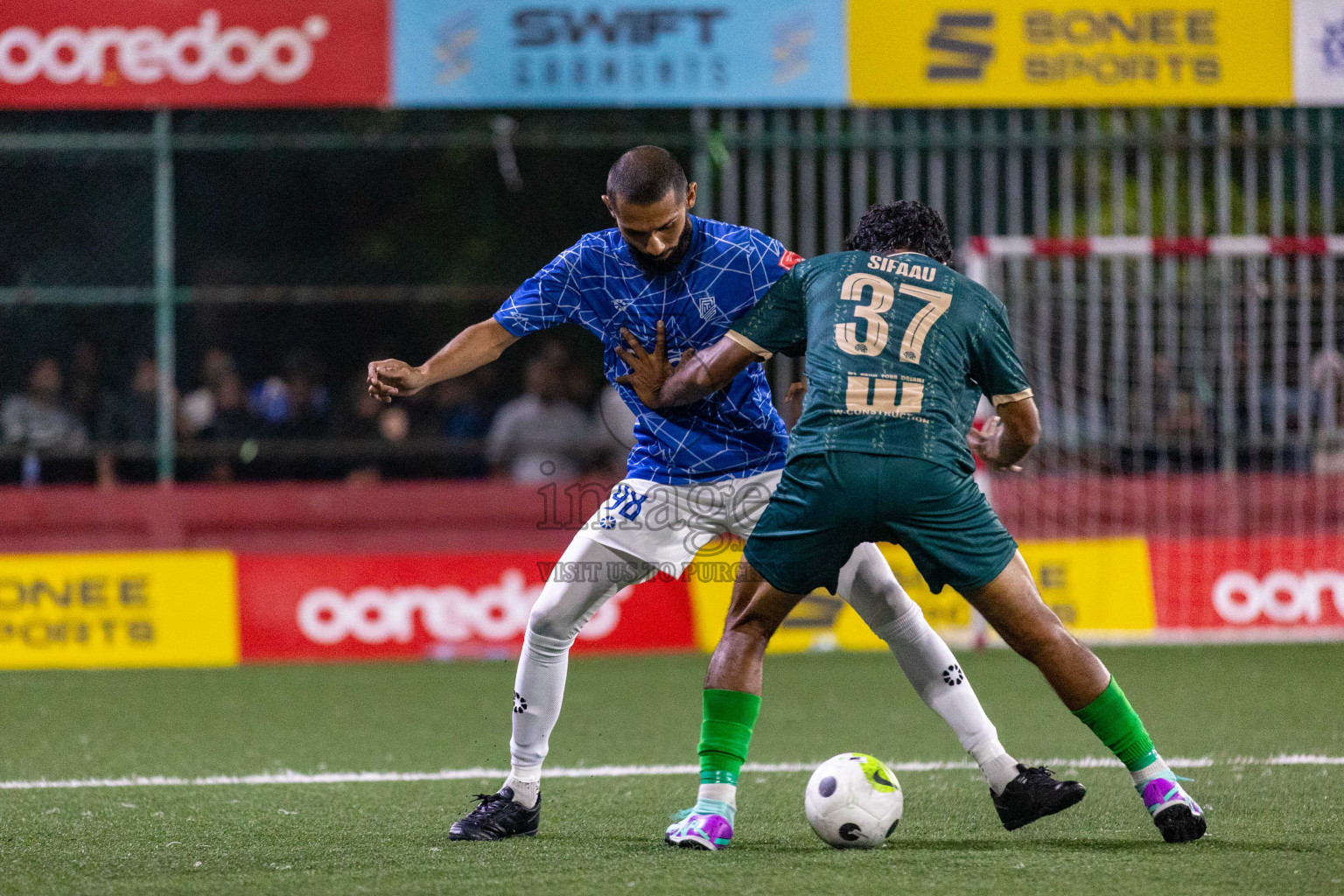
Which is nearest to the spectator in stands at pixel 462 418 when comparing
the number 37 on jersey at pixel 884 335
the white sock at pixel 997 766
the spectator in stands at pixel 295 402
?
the spectator in stands at pixel 295 402

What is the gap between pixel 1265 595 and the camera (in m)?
11.1

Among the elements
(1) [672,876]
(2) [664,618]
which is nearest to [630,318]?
(1) [672,876]

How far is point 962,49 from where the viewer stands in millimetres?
10859

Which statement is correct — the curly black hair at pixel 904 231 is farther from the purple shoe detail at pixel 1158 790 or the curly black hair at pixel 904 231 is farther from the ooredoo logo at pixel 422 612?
the ooredoo logo at pixel 422 612

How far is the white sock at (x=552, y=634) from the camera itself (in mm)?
5203

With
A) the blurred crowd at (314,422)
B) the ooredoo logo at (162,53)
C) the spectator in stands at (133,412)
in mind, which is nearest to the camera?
the ooredoo logo at (162,53)

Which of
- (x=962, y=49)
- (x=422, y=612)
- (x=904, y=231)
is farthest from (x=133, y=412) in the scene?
(x=904, y=231)

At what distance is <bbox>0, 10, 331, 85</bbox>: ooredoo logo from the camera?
35.0 feet

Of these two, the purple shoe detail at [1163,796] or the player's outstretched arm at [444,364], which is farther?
the player's outstretched arm at [444,364]

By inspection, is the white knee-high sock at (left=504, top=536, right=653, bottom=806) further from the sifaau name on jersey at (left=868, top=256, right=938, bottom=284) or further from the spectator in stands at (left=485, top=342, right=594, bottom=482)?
the spectator in stands at (left=485, top=342, right=594, bottom=482)

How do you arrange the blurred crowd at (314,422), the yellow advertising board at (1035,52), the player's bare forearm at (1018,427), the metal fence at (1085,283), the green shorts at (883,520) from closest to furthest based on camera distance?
the green shorts at (883,520) → the player's bare forearm at (1018,427) → the yellow advertising board at (1035,52) → the metal fence at (1085,283) → the blurred crowd at (314,422)

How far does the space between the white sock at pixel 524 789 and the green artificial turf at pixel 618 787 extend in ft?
0.42

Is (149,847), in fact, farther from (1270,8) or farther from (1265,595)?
(1270,8)

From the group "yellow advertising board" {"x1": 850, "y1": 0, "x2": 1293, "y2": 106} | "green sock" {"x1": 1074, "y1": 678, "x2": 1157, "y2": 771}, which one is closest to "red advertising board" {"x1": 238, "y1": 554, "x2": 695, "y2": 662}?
"yellow advertising board" {"x1": 850, "y1": 0, "x2": 1293, "y2": 106}
